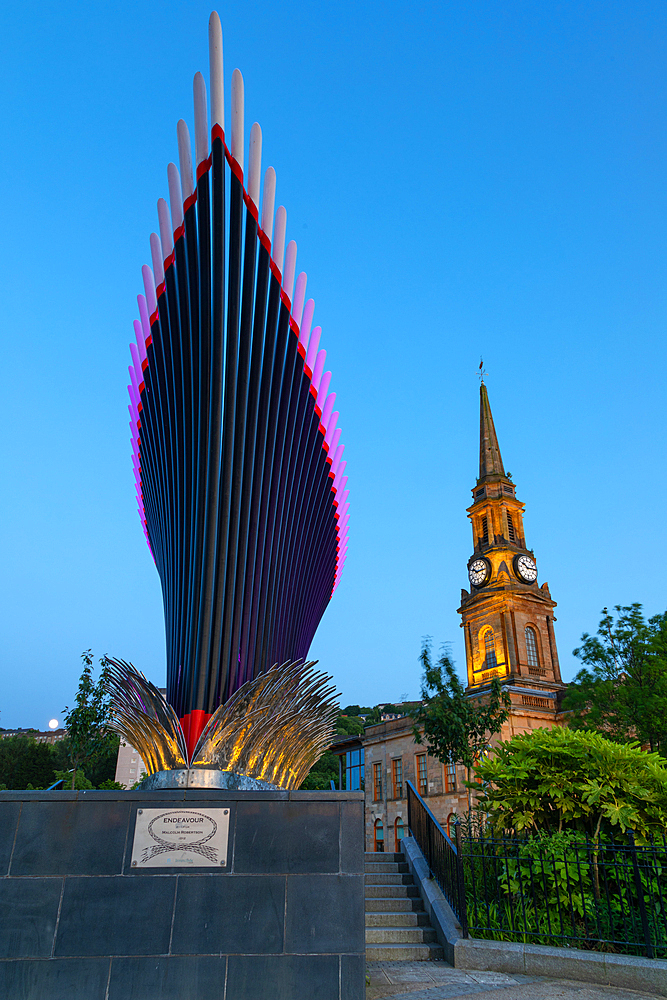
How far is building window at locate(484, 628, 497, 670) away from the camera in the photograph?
4716 cm

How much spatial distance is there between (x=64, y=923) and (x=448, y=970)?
3.99 meters

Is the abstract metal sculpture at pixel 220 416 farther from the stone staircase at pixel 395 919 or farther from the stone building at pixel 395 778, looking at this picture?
the stone building at pixel 395 778

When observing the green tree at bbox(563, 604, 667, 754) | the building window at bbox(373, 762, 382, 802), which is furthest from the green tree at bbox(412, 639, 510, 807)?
the building window at bbox(373, 762, 382, 802)

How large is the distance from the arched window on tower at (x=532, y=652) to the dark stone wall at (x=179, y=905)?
43551 mm

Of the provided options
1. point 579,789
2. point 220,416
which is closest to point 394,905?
point 579,789

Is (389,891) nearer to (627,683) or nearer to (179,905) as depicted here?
(179,905)

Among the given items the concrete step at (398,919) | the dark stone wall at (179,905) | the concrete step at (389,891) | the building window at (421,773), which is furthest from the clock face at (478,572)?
the dark stone wall at (179,905)

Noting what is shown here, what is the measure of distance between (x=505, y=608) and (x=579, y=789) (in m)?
40.4

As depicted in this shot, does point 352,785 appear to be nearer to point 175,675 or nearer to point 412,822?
point 412,822

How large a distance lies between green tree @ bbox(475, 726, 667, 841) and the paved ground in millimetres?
1826

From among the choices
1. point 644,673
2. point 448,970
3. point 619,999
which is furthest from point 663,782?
point 644,673

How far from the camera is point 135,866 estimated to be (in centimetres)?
529

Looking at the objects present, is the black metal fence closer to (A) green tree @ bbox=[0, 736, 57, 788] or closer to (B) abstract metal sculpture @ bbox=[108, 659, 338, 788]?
(B) abstract metal sculpture @ bbox=[108, 659, 338, 788]

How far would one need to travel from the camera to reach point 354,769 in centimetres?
4269
